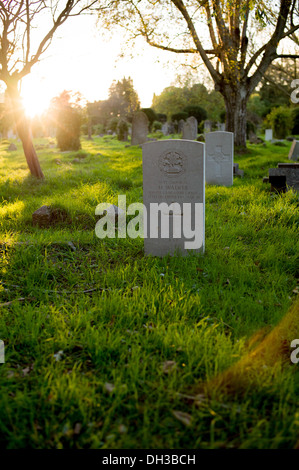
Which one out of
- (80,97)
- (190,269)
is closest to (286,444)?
(190,269)

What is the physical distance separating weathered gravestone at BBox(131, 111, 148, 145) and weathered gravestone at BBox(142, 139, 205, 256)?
1845 centimetres

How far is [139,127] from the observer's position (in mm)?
22875

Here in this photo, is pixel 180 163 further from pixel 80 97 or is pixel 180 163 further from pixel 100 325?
pixel 80 97

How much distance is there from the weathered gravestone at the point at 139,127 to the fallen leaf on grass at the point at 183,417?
21.7 meters

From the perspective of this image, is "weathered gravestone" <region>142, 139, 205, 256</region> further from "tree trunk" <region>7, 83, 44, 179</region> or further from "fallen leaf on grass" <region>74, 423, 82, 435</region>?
"tree trunk" <region>7, 83, 44, 179</region>

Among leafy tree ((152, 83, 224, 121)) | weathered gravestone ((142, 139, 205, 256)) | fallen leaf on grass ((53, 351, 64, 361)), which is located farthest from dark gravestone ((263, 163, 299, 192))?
leafy tree ((152, 83, 224, 121))

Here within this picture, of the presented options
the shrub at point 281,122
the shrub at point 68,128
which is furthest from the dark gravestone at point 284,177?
the shrub at point 281,122

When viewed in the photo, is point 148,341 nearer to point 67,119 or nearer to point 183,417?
point 183,417

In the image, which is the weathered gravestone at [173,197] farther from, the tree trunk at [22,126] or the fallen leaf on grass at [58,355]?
the tree trunk at [22,126]

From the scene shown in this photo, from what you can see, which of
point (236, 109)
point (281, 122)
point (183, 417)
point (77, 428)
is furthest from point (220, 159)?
point (281, 122)

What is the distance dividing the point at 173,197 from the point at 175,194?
5 centimetres

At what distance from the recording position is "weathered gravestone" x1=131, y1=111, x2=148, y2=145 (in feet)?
74.0

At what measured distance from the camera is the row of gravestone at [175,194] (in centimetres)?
483
